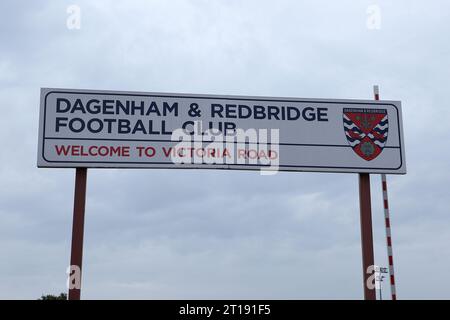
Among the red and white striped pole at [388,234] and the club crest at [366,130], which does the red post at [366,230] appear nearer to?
the red and white striped pole at [388,234]

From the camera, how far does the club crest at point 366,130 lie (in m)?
12.8

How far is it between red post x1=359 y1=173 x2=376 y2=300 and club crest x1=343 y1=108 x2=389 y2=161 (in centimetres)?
53

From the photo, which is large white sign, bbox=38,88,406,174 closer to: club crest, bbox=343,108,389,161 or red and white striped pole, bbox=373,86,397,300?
club crest, bbox=343,108,389,161

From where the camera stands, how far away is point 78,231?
1181cm

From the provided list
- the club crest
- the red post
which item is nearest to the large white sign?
the club crest

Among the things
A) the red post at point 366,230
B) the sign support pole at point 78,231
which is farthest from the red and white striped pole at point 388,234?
the sign support pole at point 78,231

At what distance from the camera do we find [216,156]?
40.7ft

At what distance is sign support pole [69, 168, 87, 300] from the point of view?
11.5m
